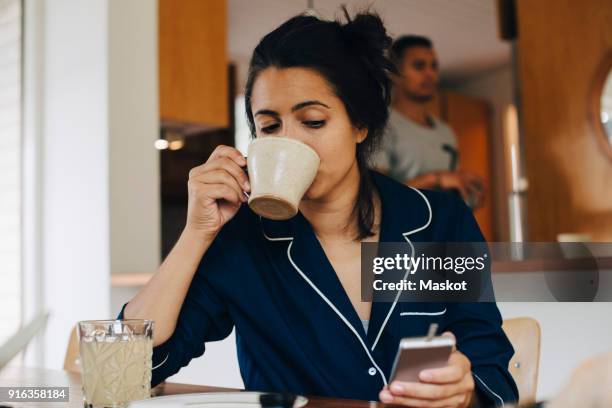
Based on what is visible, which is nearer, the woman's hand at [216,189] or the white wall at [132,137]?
the woman's hand at [216,189]

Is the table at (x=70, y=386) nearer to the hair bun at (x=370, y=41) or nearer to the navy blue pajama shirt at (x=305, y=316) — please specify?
the navy blue pajama shirt at (x=305, y=316)

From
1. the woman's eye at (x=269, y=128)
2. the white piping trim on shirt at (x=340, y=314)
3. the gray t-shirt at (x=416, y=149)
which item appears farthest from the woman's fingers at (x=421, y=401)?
the gray t-shirt at (x=416, y=149)

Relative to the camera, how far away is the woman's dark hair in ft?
3.37

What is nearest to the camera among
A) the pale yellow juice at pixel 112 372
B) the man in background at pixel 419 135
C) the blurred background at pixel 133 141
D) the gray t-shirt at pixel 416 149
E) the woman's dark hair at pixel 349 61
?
the pale yellow juice at pixel 112 372

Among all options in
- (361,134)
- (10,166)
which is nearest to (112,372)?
(361,134)

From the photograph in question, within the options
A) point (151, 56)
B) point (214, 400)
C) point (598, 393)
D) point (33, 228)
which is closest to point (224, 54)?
point (151, 56)

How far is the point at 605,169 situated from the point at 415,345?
2799mm

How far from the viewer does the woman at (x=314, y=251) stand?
0.90m

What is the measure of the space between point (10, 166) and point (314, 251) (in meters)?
1.56

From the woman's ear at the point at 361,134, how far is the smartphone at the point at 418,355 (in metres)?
0.53

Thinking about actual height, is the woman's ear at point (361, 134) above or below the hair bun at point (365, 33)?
below

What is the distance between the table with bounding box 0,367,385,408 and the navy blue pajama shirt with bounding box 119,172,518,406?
6 cm

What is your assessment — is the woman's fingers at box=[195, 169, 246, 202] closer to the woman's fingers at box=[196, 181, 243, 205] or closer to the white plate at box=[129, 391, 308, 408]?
the woman's fingers at box=[196, 181, 243, 205]

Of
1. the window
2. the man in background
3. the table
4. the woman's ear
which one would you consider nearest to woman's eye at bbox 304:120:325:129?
the woman's ear
